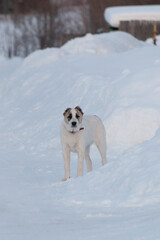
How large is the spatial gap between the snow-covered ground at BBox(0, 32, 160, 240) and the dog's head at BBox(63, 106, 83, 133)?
2.31ft

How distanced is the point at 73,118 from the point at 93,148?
11.6 ft

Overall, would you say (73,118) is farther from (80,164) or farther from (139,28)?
(139,28)

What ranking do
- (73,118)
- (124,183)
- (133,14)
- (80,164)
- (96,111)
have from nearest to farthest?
(124,183), (73,118), (80,164), (96,111), (133,14)

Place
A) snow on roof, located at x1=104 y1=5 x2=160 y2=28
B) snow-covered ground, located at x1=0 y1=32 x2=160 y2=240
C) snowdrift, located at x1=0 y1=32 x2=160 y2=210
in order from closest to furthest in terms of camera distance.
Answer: snow-covered ground, located at x1=0 y1=32 x2=160 y2=240
snowdrift, located at x1=0 y1=32 x2=160 y2=210
snow on roof, located at x1=104 y1=5 x2=160 y2=28

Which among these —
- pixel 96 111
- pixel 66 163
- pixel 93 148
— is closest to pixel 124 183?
pixel 66 163

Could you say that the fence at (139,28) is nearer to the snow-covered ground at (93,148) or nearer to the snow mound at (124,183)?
the snow-covered ground at (93,148)

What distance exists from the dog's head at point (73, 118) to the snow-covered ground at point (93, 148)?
0.71 metres

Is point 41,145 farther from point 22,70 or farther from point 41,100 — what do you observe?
point 22,70

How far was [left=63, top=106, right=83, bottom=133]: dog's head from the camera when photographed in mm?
9891

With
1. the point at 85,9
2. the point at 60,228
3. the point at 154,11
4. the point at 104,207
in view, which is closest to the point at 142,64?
the point at 104,207

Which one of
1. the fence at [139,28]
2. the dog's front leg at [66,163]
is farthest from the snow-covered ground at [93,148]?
the fence at [139,28]

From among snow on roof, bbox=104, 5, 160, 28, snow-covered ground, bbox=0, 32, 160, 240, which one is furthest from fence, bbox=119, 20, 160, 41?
snow-covered ground, bbox=0, 32, 160, 240

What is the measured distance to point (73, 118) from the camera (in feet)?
32.4

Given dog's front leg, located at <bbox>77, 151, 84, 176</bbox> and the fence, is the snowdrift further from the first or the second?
the fence
